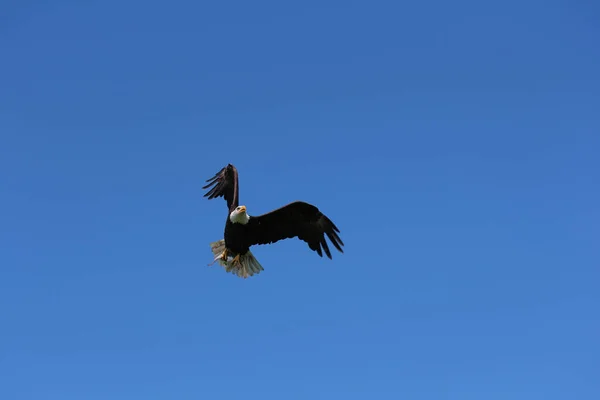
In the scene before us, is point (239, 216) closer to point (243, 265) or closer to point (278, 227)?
point (278, 227)

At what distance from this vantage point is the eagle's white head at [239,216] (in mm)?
12852

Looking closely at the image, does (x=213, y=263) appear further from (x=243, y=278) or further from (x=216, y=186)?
(x=216, y=186)

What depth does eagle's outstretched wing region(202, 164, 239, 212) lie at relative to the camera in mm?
14349

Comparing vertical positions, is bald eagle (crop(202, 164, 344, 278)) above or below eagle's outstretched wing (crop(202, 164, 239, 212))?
below

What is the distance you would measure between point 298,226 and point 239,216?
1113 mm

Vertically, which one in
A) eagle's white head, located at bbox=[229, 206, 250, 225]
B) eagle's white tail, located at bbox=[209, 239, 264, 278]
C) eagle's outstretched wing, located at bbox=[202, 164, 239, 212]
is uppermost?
eagle's outstretched wing, located at bbox=[202, 164, 239, 212]

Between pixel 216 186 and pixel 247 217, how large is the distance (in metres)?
2.27

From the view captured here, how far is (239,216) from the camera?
1289 centimetres

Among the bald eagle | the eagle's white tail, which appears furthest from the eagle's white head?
the eagle's white tail

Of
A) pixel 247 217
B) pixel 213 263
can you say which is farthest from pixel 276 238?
pixel 213 263

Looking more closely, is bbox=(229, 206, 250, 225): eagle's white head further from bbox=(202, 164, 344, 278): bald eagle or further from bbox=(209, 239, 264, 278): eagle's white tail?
bbox=(209, 239, 264, 278): eagle's white tail

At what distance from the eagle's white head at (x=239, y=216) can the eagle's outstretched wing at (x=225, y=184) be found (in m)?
0.91

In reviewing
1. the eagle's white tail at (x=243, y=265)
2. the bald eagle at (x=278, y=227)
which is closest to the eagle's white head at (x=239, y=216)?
the bald eagle at (x=278, y=227)

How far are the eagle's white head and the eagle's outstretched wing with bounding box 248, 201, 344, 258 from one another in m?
0.14
